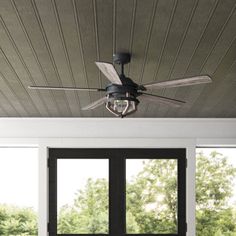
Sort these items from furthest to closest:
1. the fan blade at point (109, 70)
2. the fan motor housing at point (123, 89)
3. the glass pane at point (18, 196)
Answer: the glass pane at point (18, 196)
the fan motor housing at point (123, 89)
the fan blade at point (109, 70)

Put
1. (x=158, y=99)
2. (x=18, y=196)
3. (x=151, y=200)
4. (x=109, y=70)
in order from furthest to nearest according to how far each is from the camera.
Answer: (x=18, y=196) < (x=151, y=200) < (x=158, y=99) < (x=109, y=70)

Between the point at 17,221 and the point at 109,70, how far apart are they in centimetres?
408

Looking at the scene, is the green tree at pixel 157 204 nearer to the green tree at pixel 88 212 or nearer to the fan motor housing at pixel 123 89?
the green tree at pixel 88 212

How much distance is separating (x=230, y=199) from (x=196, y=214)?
18.9 inches

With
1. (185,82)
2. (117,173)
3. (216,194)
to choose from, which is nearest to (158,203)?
(117,173)

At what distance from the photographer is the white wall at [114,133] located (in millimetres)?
6285

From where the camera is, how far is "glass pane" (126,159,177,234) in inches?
246

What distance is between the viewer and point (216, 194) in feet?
20.7

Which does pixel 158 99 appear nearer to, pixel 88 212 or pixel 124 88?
pixel 124 88

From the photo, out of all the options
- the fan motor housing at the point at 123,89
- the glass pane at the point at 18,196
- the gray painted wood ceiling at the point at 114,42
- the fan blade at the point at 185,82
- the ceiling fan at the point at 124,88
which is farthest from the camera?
the glass pane at the point at 18,196

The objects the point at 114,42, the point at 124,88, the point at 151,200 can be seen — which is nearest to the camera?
the point at 114,42

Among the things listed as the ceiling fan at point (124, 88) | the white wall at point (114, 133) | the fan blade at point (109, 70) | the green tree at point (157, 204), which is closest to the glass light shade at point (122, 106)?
the ceiling fan at point (124, 88)

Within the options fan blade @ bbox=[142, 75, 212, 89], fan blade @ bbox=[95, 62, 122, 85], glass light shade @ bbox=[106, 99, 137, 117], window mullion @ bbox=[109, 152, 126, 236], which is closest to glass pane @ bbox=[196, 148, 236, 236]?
window mullion @ bbox=[109, 152, 126, 236]

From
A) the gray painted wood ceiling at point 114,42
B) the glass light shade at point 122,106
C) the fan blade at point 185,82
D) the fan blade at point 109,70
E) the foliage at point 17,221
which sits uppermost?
the gray painted wood ceiling at point 114,42
